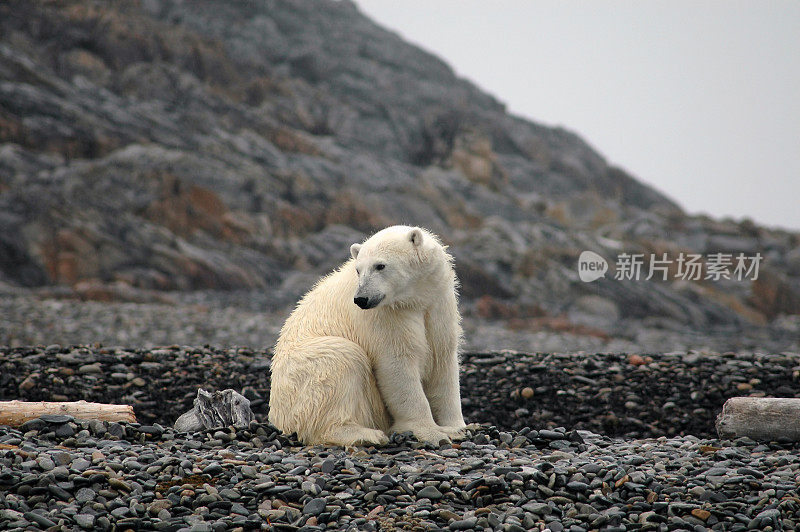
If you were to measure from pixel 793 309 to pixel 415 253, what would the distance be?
3102 cm

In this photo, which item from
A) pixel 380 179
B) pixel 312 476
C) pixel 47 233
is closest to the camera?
pixel 312 476

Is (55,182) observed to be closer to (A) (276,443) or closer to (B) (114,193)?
(B) (114,193)

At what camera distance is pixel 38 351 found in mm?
9508

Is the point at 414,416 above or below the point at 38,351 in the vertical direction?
above

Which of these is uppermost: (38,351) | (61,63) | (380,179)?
(61,63)

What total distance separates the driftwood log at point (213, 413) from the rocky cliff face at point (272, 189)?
58.1ft

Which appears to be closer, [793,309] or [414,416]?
[414,416]

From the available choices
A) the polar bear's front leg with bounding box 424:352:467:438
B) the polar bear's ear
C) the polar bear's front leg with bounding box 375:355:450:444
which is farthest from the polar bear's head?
the polar bear's front leg with bounding box 424:352:467:438

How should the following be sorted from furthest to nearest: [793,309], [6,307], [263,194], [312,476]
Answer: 1. [263,194]
2. [793,309]
3. [6,307]
4. [312,476]

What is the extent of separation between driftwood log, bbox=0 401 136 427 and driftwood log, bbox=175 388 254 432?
21.0 inches

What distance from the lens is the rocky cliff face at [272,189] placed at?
2656 centimetres

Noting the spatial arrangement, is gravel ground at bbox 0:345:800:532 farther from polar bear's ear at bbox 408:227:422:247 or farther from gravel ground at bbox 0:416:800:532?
polar bear's ear at bbox 408:227:422:247

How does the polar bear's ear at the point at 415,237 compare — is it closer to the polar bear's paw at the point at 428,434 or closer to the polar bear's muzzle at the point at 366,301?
the polar bear's muzzle at the point at 366,301

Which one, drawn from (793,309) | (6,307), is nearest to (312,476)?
(6,307)
